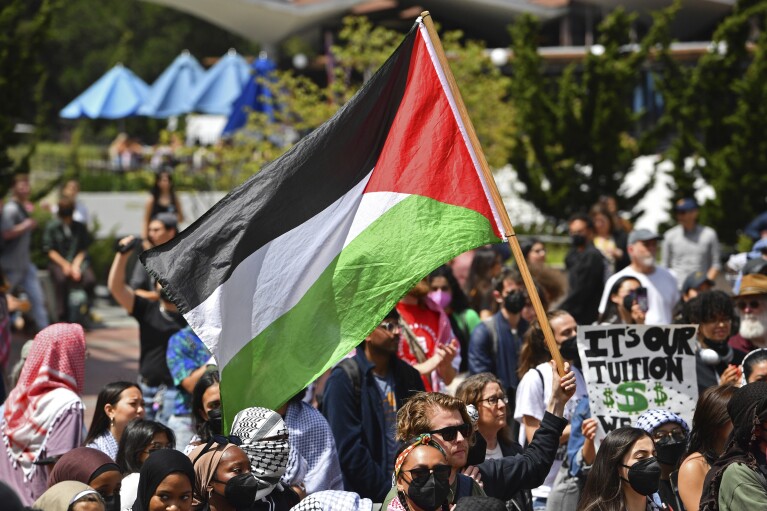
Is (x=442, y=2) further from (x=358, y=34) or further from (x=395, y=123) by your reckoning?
(x=395, y=123)

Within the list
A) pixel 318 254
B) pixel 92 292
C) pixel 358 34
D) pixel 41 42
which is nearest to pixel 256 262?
pixel 318 254

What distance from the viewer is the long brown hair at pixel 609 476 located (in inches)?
213

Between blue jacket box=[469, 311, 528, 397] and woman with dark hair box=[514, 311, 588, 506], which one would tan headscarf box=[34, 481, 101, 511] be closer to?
woman with dark hair box=[514, 311, 588, 506]

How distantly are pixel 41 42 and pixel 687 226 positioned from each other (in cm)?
766

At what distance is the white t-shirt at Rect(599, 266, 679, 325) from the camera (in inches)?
395

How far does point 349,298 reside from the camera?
6.09m

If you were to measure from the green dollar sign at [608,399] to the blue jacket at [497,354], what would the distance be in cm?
175

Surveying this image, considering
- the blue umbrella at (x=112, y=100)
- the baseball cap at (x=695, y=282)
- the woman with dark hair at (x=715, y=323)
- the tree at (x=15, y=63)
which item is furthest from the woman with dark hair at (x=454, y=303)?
the blue umbrella at (x=112, y=100)

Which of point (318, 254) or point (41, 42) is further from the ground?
point (318, 254)

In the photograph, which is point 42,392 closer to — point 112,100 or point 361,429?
point 361,429

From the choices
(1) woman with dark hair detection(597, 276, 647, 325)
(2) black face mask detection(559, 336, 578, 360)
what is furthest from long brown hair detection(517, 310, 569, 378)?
(1) woman with dark hair detection(597, 276, 647, 325)

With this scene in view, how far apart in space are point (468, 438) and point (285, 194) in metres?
1.62

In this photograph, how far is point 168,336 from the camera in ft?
28.1

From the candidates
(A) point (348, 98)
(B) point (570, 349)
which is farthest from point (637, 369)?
(A) point (348, 98)
